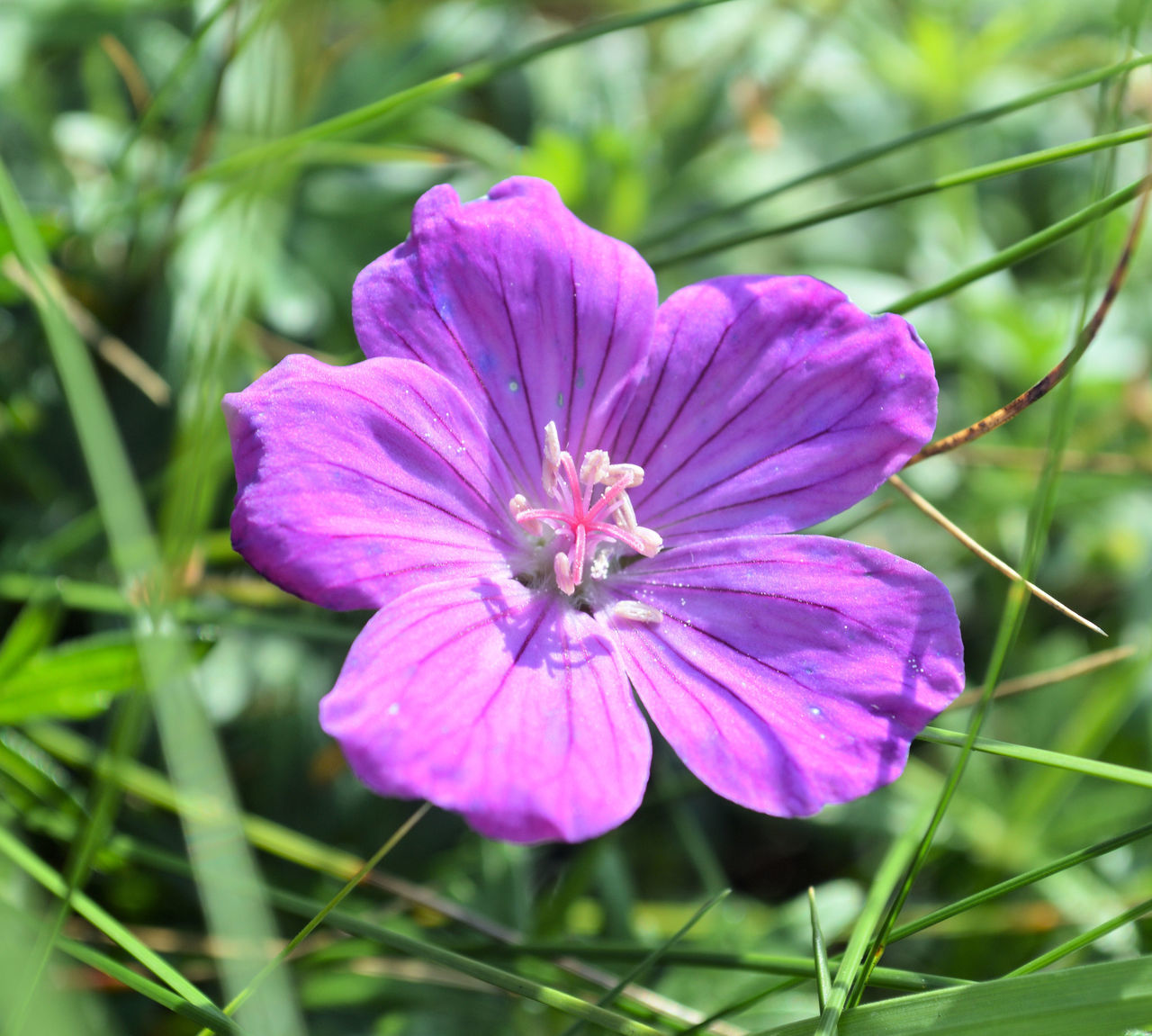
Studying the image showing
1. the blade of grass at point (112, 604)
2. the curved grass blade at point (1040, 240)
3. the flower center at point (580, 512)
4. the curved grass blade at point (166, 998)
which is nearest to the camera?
the curved grass blade at point (166, 998)

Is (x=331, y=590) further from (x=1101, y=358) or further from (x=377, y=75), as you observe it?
(x=1101, y=358)

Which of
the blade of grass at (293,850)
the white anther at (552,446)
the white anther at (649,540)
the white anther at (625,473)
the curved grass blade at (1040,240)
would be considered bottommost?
the blade of grass at (293,850)

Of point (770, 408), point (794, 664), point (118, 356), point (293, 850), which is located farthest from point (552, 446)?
point (118, 356)

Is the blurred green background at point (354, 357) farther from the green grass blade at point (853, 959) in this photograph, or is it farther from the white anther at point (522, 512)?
the white anther at point (522, 512)

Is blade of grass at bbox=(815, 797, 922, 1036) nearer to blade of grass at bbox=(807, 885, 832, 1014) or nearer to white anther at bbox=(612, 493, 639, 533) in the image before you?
blade of grass at bbox=(807, 885, 832, 1014)

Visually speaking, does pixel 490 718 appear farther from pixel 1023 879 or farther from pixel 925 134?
pixel 925 134

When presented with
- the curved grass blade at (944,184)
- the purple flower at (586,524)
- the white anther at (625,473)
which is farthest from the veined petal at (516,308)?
the curved grass blade at (944,184)
